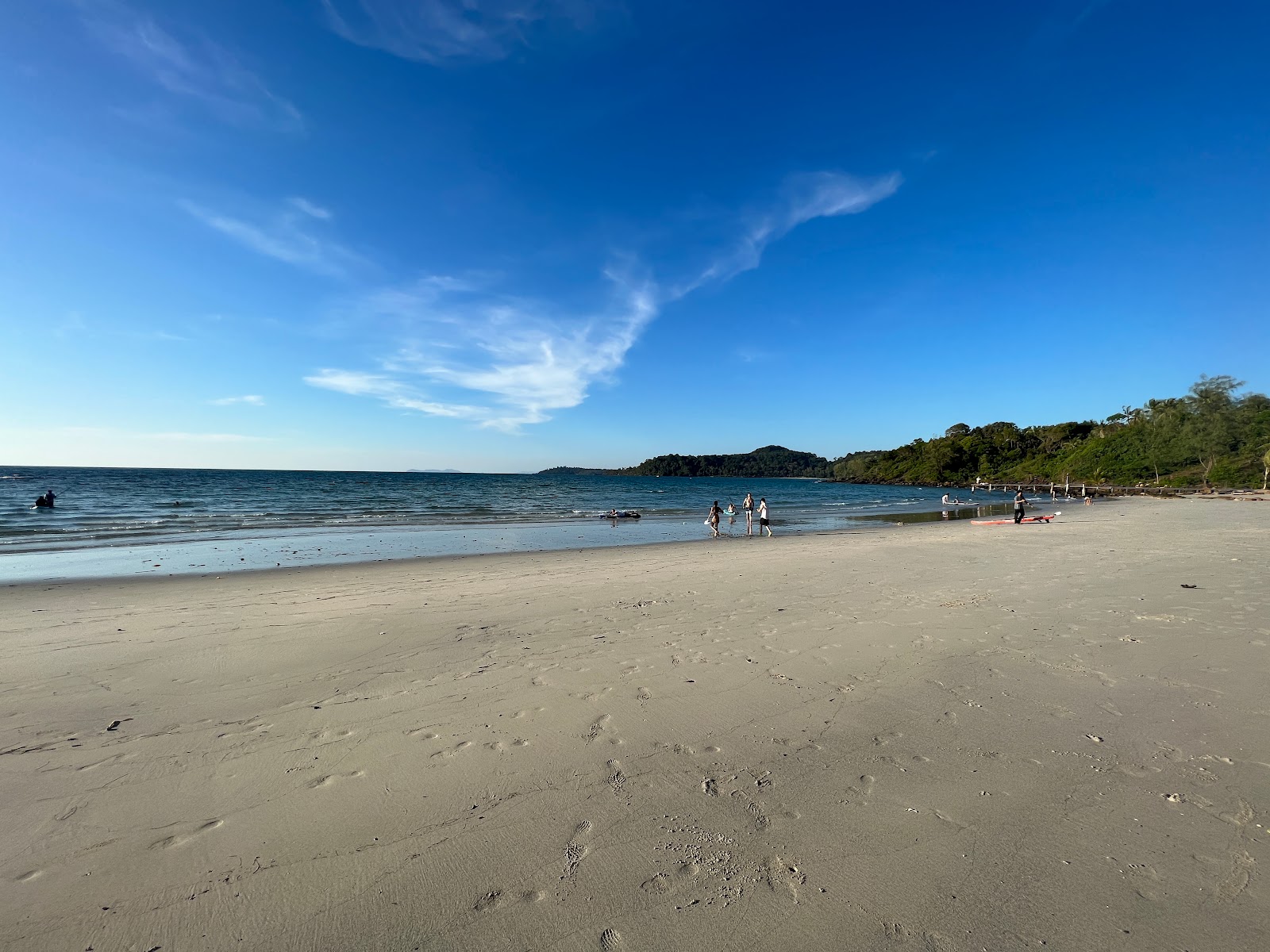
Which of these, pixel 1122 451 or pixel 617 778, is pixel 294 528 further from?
pixel 1122 451

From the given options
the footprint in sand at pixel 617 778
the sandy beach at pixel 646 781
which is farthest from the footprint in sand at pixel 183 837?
the footprint in sand at pixel 617 778

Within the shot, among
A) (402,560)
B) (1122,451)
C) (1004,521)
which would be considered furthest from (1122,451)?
(402,560)

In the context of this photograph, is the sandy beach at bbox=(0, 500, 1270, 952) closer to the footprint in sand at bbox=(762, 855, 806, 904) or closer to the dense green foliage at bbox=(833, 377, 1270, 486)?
the footprint in sand at bbox=(762, 855, 806, 904)

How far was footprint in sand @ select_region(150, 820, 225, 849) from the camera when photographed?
334 centimetres

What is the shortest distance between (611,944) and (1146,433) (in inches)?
4590

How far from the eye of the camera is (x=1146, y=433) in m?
87.8

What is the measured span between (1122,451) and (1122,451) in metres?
0.36

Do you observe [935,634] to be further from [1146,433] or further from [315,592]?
[1146,433]

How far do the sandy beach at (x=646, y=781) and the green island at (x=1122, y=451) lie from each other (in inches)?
2704

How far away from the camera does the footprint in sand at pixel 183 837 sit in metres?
3.34

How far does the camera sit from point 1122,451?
298ft

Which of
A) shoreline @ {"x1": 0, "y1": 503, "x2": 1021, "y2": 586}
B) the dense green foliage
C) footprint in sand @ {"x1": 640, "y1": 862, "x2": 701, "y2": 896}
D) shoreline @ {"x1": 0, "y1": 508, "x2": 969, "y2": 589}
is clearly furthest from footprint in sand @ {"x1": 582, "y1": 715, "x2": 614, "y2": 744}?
the dense green foliage

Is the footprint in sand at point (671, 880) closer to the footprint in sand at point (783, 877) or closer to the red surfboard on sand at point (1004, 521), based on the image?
the footprint in sand at point (783, 877)

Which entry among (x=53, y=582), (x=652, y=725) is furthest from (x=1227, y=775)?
(x=53, y=582)
